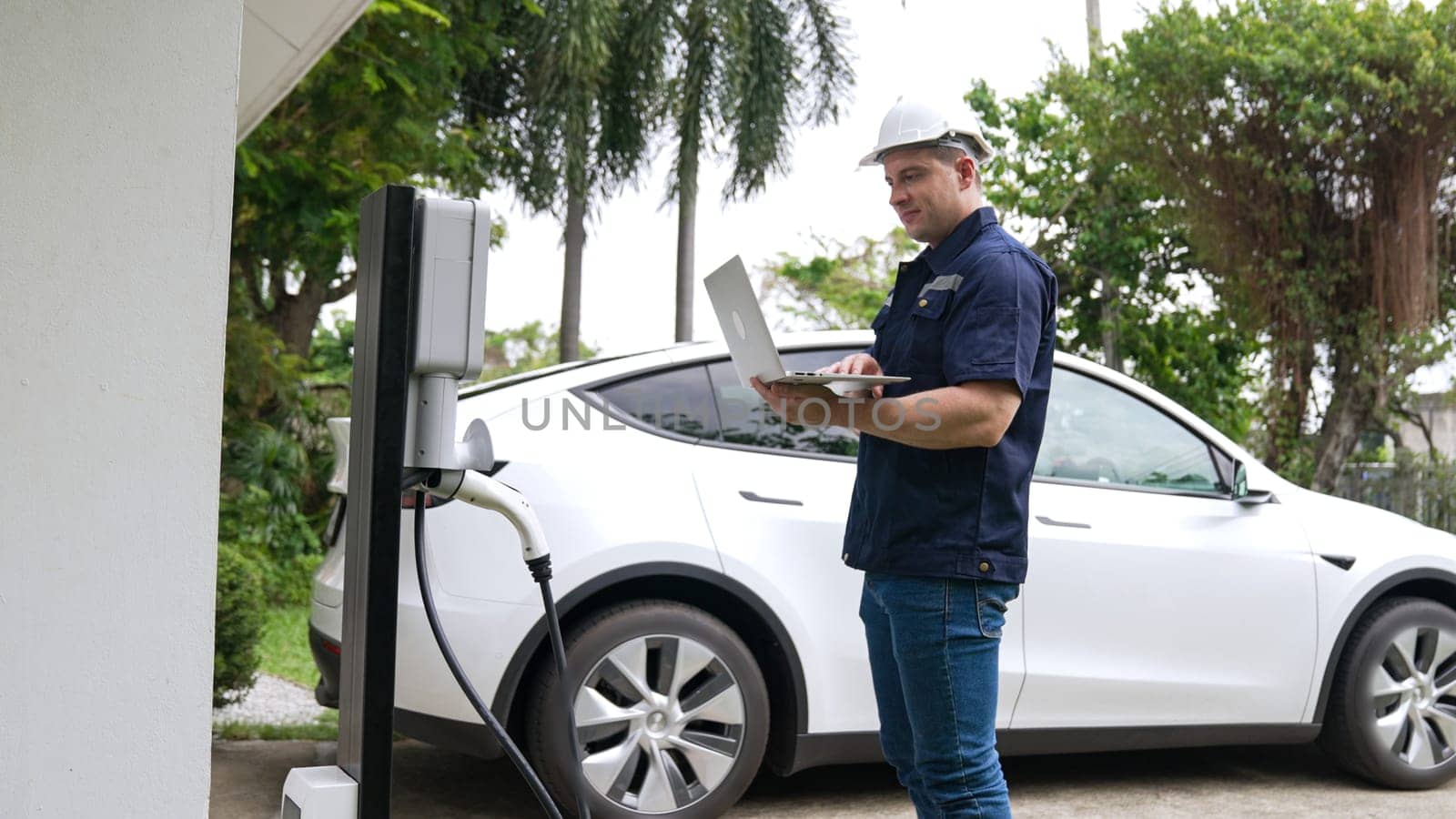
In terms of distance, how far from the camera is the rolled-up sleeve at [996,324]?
2594mm

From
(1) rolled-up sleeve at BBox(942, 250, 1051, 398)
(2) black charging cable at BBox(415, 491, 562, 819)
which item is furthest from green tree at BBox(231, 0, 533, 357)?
(2) black charging cable at BBox(415, 491, 562, 819)

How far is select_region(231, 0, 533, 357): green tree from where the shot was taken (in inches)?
369

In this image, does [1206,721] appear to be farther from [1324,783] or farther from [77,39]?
[77,39]

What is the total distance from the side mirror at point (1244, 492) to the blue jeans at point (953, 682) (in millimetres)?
2275

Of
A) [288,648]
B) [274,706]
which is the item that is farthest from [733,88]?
[274,706]

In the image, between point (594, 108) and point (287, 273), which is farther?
point (594, 108)

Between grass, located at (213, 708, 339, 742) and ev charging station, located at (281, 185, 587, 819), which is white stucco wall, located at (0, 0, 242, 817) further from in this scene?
grass, located at (213, 708, 339, 742)

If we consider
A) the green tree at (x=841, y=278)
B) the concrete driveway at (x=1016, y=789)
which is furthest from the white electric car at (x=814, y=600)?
the green tree at (x=841, y=278)

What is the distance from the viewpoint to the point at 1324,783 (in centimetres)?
496

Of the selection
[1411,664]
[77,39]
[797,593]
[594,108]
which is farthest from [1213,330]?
[77,39]

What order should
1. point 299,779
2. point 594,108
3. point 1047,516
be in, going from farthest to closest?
point 594,108
point 1047,516
point 299,779

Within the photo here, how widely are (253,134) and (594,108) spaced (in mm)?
5963

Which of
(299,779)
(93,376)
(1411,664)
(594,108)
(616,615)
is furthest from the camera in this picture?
(594,108)

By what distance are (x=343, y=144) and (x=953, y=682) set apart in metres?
8.28
